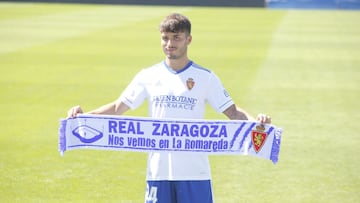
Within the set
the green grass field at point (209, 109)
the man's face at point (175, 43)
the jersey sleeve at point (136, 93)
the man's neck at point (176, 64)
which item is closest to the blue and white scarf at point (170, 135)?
the jersey sleeve at point (136, 93)

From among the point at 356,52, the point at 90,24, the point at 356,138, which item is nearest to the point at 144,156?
the point at 356,138

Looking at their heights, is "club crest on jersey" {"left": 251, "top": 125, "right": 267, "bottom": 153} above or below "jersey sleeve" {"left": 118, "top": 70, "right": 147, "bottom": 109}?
below

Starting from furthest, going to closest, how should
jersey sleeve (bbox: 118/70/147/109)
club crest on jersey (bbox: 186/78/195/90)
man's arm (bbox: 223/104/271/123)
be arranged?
man's arm (bbox: 223/104/271/123) < jersey sleeve (bbox: 118/70/147/109) < club crest on jersey (bbox: 186/78/195/90)

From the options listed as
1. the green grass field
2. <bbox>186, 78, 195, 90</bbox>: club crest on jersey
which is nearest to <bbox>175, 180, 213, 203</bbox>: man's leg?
<bbox>186, 78, 195, 90</bbox>: club crest on jersey

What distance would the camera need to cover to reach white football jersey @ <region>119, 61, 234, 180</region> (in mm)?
5445

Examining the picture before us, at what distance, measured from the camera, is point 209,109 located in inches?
527

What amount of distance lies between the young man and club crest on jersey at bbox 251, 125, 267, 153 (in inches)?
4.1

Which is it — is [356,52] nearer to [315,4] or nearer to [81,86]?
[81,86]

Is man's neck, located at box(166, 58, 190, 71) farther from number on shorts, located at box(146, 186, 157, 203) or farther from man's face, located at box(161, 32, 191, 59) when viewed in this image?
number on shorts, located at box(146, 186, 157, 203)

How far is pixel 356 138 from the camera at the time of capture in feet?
37.1

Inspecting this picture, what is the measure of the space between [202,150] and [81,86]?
388 inches

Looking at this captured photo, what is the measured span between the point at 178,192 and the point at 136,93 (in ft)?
2.69

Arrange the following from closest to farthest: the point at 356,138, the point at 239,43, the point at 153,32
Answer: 1. the point at 356,138
2. the point at 239,43
3. the point at 153,32

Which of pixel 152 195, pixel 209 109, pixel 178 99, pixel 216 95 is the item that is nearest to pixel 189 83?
pixel 178 99
